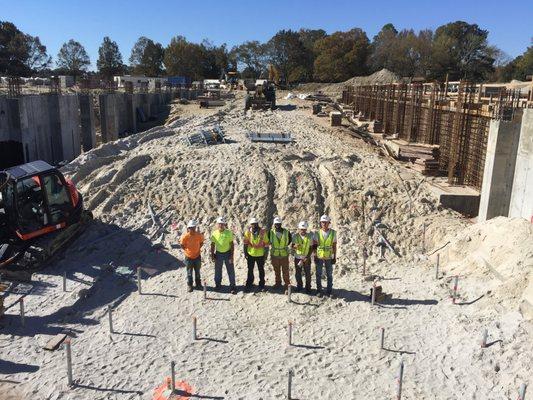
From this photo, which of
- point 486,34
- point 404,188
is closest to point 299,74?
point 486,34

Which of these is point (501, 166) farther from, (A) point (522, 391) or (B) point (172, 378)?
(B) point (172, 378)

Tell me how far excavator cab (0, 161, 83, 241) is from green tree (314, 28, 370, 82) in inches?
2661

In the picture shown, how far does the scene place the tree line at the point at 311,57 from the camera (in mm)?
66250

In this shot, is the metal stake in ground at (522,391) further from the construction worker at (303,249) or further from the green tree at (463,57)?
the green tree at (463,57)

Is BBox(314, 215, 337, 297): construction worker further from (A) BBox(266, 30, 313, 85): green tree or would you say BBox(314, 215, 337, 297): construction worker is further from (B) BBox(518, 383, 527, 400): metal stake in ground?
(A) BBox(266, 30, 313, 85): green tree

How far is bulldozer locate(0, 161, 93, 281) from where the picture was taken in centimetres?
1070

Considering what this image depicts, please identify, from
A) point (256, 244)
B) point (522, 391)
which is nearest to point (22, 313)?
point (256, 244)

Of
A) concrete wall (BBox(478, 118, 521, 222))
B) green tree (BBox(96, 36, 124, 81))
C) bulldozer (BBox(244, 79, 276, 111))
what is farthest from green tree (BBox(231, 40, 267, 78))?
concrete wall (BBox(478, 118, 521, 222))

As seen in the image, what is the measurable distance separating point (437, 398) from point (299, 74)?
81579mm

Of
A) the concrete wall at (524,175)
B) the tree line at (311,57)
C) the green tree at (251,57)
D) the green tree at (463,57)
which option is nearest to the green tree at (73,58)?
the tree line at (311,57)

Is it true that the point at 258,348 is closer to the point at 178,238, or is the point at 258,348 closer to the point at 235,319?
the point at 235,319

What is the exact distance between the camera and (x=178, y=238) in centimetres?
1263

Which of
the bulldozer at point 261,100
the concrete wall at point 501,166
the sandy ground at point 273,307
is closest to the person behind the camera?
the sandy ground at point 273,307

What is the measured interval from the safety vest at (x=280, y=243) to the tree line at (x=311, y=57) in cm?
4562
